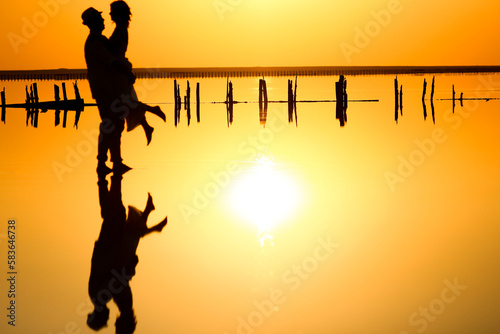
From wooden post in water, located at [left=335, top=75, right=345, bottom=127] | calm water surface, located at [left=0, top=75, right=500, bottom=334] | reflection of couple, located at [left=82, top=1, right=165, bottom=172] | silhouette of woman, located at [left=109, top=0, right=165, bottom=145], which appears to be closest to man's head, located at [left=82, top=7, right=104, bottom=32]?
reflection of couple, located at [left=82, top=1, right=165, bottom=172]

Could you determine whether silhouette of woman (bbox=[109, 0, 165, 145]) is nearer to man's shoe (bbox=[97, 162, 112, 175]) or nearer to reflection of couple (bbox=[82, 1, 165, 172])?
reflection of couple (bbox=[82, 1, 165, 172])

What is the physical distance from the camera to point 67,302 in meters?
5.55

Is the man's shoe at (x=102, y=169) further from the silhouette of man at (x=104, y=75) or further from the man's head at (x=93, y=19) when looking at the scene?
the man's head at (x=93, y=19)

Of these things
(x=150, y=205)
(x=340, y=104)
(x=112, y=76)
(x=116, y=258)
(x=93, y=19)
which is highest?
(x=340, y=104)

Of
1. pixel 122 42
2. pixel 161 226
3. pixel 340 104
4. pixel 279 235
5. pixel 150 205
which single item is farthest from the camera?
pixel 340 104

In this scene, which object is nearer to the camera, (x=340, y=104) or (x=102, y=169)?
(x=102, y=169)

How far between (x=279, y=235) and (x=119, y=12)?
13.9ft

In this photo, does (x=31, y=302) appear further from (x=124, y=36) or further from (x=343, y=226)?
(x=124, y=36)

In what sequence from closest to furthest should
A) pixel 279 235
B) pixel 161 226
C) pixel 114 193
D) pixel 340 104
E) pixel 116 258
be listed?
pixel 116 258, pixel 279 235, pixel 161 226, pixel 114 193, pixel 340 104

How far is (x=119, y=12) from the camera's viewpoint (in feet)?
33.7

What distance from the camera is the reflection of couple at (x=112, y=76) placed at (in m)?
10.1

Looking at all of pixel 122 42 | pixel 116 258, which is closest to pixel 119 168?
pixel 122 42

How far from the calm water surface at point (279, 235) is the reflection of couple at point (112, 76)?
0.56 m

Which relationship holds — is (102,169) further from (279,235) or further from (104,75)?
(279,235)
